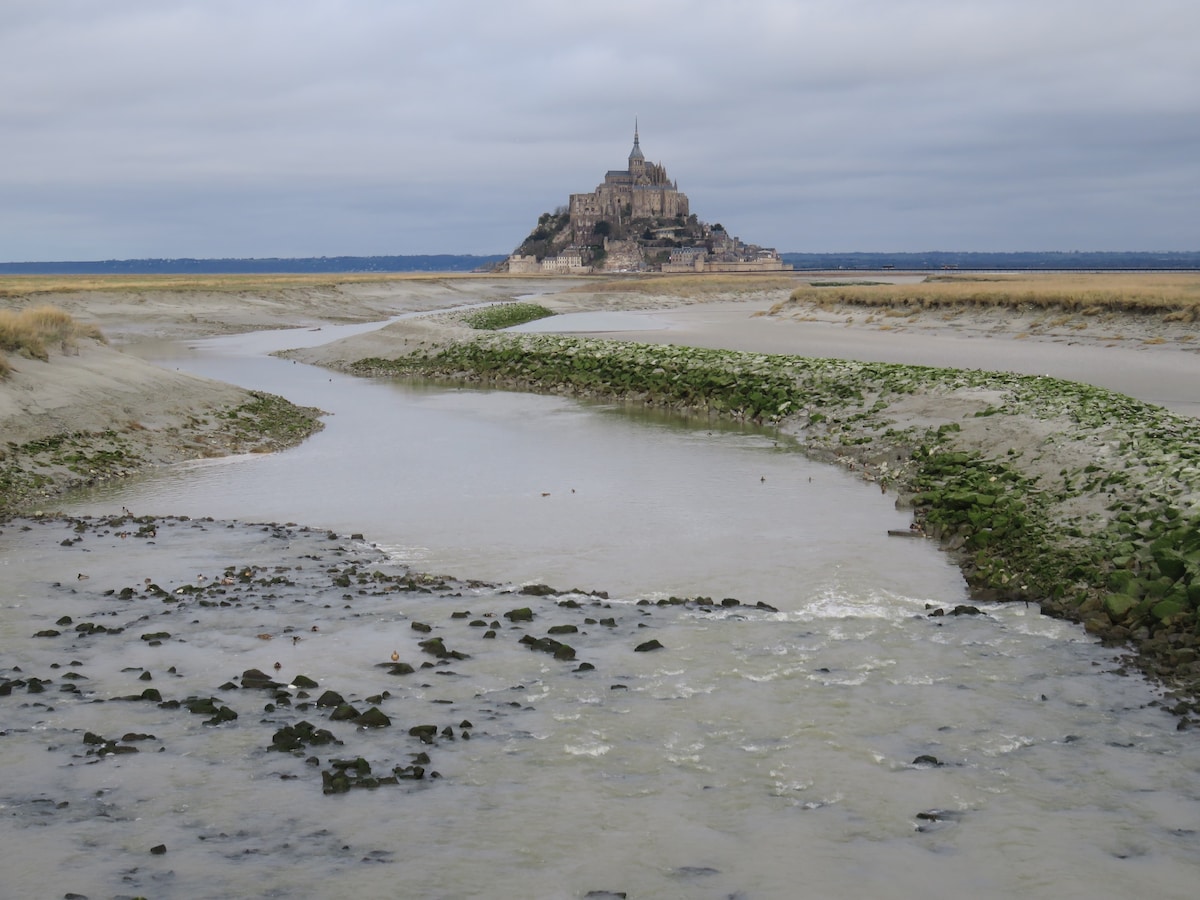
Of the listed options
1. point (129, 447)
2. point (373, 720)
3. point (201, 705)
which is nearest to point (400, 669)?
point (373, 720)

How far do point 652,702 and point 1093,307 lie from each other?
152 feet

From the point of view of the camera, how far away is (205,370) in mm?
44875

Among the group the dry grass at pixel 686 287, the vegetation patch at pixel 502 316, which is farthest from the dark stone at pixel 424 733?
the dry grass at pixel 686 287

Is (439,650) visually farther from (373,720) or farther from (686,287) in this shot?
(686,287)

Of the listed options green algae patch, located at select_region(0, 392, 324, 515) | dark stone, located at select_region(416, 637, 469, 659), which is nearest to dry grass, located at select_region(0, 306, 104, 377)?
green algae patch, located at select_region(0, 392, 324, 515)

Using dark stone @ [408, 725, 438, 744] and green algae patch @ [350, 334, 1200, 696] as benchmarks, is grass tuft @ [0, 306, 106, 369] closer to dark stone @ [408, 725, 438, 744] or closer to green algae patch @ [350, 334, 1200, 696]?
green algae patch @ [350, 334, 1200, 696]

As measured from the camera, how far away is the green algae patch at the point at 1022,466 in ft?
42.0

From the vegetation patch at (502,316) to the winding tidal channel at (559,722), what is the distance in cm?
4869

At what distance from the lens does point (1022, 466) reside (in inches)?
746

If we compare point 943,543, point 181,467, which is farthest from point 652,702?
point 181,467

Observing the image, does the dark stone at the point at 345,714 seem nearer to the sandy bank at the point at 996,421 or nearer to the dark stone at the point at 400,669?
the dark stone at the point at 400,669

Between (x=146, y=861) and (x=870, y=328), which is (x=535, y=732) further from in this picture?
(x=870, y=328)

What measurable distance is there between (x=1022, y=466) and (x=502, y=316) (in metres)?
60.4

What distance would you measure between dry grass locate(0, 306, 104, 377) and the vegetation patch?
113 feet
